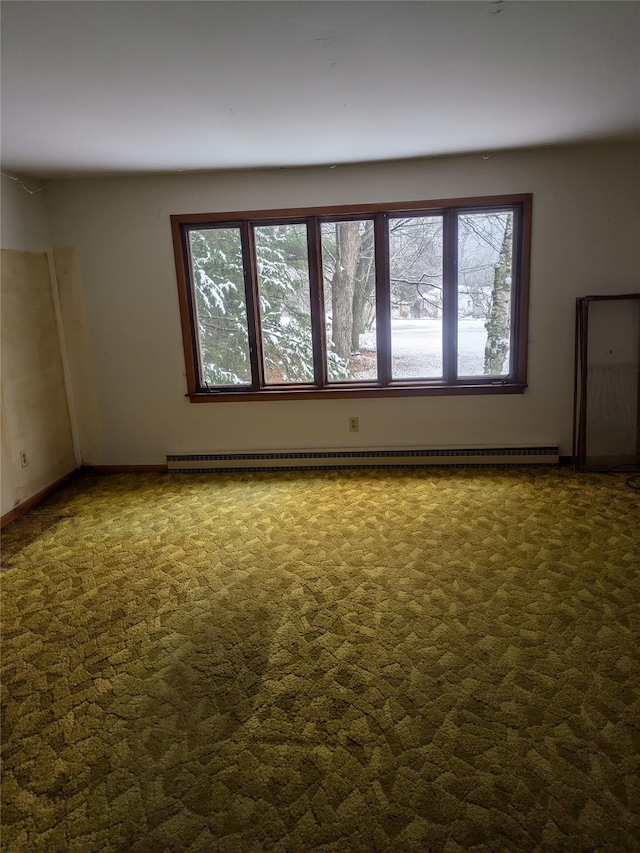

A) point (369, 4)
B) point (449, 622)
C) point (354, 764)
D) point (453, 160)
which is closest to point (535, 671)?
point (449, 622)

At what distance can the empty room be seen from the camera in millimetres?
1755

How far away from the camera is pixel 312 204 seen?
13.7ft

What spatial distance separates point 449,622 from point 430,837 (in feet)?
3.25

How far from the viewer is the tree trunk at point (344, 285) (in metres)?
4.28

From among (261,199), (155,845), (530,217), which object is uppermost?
(261,199)

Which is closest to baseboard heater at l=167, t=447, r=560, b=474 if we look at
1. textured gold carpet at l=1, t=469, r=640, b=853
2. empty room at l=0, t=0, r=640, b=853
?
empty room at l=0, t=0, r=640, b=853

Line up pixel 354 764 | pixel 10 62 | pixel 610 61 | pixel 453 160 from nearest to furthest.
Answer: pixel 354 764 → pixel 10 62 → pixel 610 61 → pixel 453 160

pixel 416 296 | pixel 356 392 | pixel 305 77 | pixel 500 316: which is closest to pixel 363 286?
pixel 416 296

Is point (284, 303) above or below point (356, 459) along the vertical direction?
above

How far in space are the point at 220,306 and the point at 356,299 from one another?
1.08 m

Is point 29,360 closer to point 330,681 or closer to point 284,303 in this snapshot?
point 284,303

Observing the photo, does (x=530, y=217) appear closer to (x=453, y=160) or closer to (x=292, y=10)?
(x=453, y=160)

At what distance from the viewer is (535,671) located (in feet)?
6.95

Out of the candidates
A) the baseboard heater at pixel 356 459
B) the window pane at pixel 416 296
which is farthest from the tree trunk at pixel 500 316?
the baseboard heater at pixel 356 459
